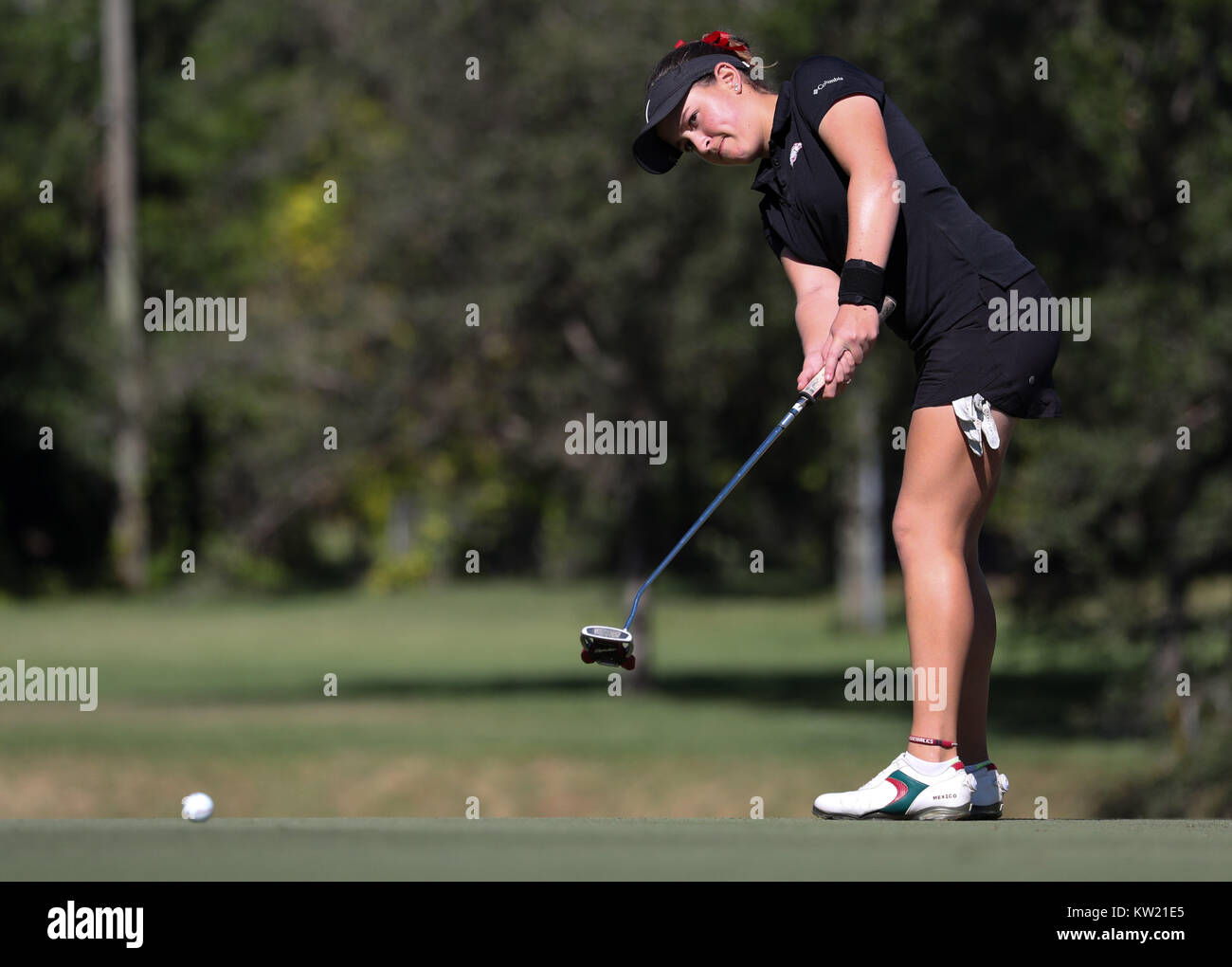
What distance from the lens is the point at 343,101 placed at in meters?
30.0

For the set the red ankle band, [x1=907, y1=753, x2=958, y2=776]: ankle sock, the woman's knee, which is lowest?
[x1=907, y1=753, x2=958, y2=776]: ankle sock

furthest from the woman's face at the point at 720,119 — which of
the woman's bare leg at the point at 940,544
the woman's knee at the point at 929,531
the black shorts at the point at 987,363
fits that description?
the woman's knee at the point at 929,531

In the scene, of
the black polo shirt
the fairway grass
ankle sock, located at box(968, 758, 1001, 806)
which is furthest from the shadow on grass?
the fairway grass

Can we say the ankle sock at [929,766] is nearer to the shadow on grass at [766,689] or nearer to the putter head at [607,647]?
the putter head at [607,647]

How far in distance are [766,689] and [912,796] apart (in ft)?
72.3

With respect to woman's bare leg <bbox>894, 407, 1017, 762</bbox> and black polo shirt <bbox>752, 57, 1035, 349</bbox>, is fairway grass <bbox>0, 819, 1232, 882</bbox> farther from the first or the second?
black polo shirt <bbox>752, 57, 1035, 349</bbox>

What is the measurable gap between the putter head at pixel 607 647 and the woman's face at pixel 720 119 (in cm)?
134

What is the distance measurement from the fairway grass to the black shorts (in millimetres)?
1196

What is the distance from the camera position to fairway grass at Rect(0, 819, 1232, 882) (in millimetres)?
3963

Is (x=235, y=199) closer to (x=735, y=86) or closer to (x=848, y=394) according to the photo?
(x=848, y=394)

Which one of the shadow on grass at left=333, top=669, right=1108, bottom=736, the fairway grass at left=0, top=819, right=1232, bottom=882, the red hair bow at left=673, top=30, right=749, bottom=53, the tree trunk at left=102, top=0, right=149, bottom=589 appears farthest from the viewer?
the tree trunk at left=102, top=0, right=149, bottom=589

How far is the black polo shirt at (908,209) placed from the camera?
5074 mm

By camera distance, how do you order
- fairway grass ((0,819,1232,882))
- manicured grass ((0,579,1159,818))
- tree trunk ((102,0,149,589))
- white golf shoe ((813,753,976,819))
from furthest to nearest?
1. tree trunk ((102,0,149,589))
2. manicured grass ((0,579,1159,818))
3. white golf shoe ((813,753,976,819))
4. fairway grass ((0,819,1232,882))

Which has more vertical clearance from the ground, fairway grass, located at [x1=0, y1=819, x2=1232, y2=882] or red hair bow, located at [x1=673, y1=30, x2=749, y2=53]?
red hair bow, located at [x1=673, y1=30, x2=749, y2=53]
